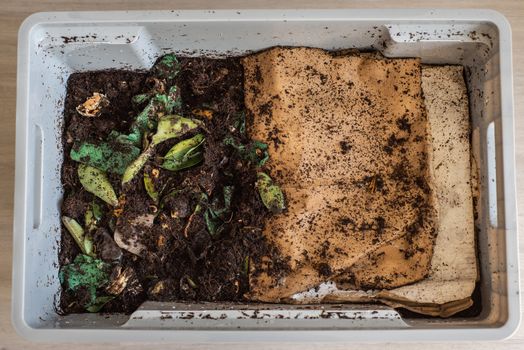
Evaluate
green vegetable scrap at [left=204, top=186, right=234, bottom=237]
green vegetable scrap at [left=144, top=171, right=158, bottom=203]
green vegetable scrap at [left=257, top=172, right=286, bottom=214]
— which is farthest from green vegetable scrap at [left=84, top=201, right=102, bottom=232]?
green vegetable scrap at [left=257, top=172, right=286, bottom=214]

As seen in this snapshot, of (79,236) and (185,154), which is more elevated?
(185,154)

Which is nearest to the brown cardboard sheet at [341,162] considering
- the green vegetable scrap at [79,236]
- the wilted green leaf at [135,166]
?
the wilted green leaf at [135,166]

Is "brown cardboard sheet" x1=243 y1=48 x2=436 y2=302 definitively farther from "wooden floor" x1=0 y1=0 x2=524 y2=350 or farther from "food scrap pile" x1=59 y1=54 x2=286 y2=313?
"wooden floor" x1=0 y1=0 x2=524 y2=350

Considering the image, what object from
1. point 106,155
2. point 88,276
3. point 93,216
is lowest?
point 88,276

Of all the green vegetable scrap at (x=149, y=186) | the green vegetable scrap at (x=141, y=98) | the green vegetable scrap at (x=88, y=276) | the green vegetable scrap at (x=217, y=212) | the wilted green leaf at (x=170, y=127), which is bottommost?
the green vegetable scrap at (x=88, y=276)

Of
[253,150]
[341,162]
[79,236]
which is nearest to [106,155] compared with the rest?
→ [79,236]
